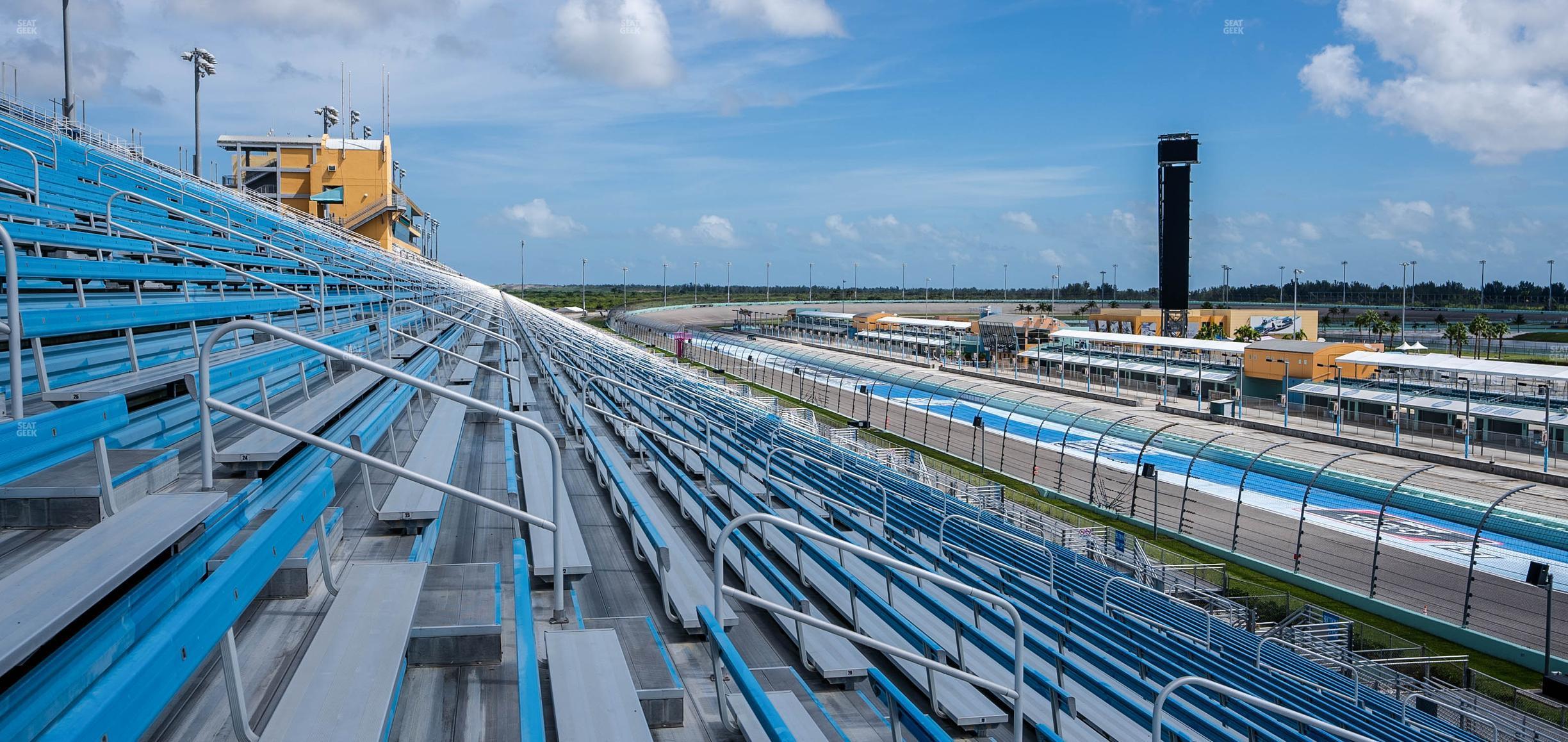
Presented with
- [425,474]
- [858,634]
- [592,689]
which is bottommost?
[592,689]

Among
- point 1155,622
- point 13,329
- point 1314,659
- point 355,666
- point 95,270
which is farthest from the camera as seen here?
point 1314,659

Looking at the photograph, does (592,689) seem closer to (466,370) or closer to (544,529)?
(544,529)

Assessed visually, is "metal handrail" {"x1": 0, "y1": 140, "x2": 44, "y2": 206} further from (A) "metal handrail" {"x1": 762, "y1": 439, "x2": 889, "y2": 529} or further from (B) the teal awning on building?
(B) the teal awning on building

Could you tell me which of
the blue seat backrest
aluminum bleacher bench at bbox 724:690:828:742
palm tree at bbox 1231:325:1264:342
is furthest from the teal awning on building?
palm tree at bbox 1231:325:1264:342

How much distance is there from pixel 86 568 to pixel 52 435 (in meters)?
0.61

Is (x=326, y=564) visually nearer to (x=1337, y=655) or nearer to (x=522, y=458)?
(x=522, y=458)

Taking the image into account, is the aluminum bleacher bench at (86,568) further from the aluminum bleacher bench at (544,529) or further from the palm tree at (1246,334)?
the palm tree at (1246,334)

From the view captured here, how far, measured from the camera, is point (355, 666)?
274 cm

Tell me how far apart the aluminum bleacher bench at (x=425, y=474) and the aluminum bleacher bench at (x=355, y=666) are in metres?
0.60

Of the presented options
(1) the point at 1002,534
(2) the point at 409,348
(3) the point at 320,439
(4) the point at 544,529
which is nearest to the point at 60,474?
(3) the point at 320,439

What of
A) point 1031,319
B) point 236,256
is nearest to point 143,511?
point 236,256

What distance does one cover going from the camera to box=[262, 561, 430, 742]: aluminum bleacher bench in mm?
2412

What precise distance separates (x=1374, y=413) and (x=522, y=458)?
75.2ft

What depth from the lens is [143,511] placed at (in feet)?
8.65
